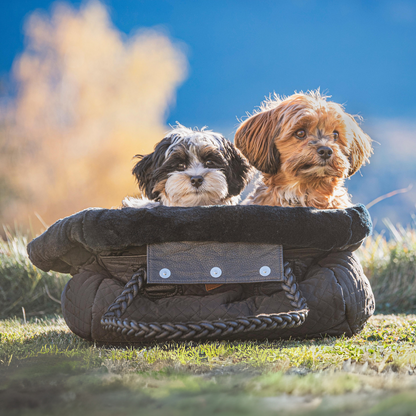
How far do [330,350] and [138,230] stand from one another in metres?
1.32

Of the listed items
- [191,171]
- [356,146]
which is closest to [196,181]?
[191,171]

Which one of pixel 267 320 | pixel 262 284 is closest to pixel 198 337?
pixel 267 320

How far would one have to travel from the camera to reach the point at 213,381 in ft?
5.11

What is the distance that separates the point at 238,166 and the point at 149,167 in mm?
776

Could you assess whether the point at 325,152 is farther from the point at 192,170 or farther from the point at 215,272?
the point at 215,272

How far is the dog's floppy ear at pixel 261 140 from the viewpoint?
337cm

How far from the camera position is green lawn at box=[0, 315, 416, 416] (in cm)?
127

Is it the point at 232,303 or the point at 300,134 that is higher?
the point at 300,134

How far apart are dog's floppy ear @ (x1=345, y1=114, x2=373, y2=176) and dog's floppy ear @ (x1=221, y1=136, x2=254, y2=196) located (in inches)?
33.8

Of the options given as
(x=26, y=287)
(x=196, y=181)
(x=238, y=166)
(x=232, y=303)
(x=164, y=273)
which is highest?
(x=238, y=166)

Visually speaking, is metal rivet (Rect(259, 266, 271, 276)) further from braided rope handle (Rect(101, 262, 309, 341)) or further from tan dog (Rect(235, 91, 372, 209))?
tan dog (Rect(235, 91, 372, 209))

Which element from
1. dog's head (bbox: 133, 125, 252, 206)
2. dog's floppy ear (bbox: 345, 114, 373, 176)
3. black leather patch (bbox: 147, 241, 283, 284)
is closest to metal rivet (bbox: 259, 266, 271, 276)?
black leather patch (bbox: 147, 241, 283, 284)

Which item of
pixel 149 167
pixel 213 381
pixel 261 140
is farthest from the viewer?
pixel 149 167

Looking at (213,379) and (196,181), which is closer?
(213,379)
